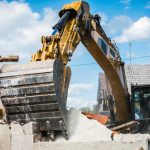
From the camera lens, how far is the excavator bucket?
6.52 m

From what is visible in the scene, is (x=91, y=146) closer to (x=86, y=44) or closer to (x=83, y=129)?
(x=83, y=129)

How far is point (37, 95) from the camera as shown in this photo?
260 inches

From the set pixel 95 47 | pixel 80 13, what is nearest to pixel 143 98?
pixel 95 47

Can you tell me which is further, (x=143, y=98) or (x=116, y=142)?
(x=143, y=98)

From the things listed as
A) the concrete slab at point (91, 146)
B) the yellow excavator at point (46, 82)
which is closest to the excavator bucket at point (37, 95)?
the yellow excavator at point (46, 82)

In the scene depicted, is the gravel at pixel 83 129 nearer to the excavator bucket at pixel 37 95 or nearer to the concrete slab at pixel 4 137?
the excavator bucket at pixel 37 95

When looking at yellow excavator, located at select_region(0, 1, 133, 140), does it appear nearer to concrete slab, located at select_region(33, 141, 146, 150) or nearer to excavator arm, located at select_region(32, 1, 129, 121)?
excavator arm, located at select_region(32, 1, 129, 121)

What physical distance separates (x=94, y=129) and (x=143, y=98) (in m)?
3.74

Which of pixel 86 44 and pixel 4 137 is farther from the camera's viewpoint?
pixel 86 44

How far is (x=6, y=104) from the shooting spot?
6879 mm

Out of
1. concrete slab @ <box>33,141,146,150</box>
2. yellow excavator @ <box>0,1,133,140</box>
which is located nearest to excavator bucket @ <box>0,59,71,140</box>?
yellow excavator @ <box>0,1,133,140</box>

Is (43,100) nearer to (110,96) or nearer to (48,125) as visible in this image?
(48,125)

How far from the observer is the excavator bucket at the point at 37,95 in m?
6.52

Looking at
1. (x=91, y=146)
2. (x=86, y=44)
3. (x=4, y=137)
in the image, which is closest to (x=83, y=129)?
(x=91, y=146)
